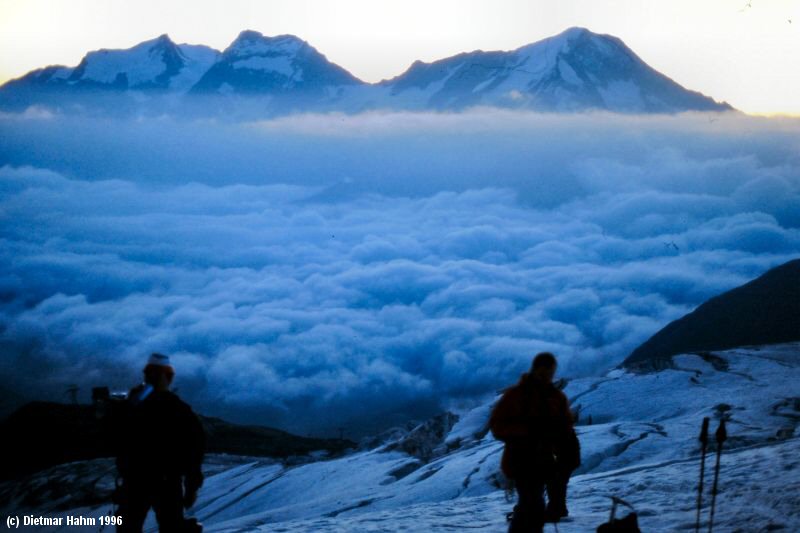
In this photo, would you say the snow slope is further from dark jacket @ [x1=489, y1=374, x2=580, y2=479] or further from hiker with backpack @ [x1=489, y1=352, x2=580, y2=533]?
dark jacket @ [x1=489, y1=374, x2=580, y2=479]

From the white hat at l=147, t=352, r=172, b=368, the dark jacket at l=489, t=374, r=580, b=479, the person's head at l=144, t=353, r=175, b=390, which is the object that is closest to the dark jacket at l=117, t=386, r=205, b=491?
the person's head at l=144, t=353, r=175, b=390

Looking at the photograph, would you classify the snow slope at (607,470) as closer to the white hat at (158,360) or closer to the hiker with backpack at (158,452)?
the hiker with backpack at (158,452)

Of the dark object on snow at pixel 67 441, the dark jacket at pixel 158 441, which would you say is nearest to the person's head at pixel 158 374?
the dark jacket at pixel 158 441

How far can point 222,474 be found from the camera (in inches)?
2635

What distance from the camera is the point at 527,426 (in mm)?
9297

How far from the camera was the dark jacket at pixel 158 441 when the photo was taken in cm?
917

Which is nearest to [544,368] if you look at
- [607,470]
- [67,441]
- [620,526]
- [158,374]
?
[620,526]

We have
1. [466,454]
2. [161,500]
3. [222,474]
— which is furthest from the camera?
[222,474]

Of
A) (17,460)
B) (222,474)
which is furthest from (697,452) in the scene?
(17,460)

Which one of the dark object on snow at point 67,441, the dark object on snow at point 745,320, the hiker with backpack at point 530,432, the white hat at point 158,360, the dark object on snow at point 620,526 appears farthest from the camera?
the dark object on snow at point 745,320

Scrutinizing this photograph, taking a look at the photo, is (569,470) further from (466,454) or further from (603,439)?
(466,454)

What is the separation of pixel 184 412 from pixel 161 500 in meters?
0.98

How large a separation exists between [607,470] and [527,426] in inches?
798

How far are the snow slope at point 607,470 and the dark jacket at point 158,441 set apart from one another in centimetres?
524
